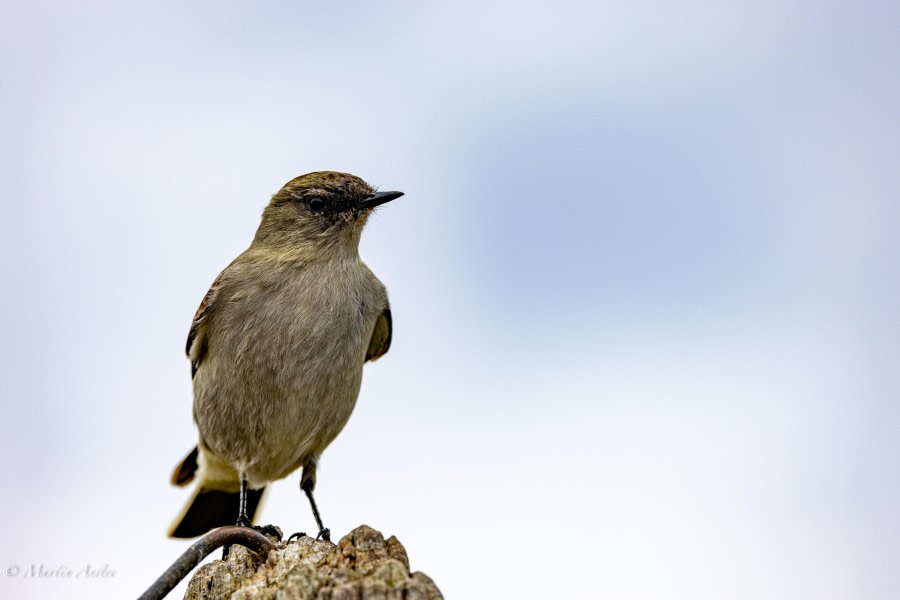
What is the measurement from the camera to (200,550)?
3639mm

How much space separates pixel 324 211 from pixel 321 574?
4.50m

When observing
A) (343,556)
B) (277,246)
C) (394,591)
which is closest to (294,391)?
(277,246)

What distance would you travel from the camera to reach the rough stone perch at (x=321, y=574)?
3152 millimetres

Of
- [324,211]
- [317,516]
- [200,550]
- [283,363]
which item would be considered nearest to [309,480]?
[317,516]

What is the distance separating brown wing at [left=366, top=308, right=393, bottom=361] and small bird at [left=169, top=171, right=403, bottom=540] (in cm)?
1

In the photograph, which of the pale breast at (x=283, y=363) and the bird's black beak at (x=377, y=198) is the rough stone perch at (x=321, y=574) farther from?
the bird's black beak at (x=377, y=198)

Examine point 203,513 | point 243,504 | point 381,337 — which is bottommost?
point 203,513

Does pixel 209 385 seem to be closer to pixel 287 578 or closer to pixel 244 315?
pixel 244 315

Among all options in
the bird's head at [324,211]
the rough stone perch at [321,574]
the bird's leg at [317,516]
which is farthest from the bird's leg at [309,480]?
the rough stone perch at [321,574]

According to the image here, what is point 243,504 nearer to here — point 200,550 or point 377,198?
point 377,198

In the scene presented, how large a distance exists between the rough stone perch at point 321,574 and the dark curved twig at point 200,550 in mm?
93

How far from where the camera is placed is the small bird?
6.70m

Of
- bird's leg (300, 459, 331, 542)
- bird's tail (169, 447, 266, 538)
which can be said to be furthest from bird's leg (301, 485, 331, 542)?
bird's tail (169, 447, 266, 538)

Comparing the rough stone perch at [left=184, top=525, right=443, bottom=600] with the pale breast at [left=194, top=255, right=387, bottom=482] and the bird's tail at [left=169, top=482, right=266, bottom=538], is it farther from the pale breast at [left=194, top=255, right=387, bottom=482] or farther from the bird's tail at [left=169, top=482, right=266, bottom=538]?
the bird's tail at [left=169, top=482, right=266, bottom=538]
